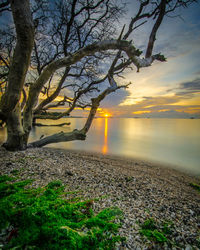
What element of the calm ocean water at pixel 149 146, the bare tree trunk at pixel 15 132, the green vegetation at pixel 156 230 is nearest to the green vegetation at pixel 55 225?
the green vegetation at pixel 156 230

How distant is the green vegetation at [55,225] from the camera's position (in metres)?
1.40

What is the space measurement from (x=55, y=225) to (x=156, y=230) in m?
1.56

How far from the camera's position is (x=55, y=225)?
162 centimetres

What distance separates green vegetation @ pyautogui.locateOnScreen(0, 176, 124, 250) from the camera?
140 cm

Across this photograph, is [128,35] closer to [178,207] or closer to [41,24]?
[41,24]

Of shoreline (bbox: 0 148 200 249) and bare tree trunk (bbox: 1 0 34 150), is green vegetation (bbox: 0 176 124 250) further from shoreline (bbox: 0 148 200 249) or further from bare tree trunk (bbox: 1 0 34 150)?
bare tree trunk (bbox: 1 0 34 150)

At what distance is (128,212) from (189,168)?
8.55 meters

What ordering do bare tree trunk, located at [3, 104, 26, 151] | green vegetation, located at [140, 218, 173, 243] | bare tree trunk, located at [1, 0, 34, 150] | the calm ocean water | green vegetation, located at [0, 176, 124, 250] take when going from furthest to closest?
the calm ocean water, bare tree trunk, located at [3, 104, 26, 151], bare tree trunk, located at [1, 0, 34, 150], green vegetation, located at [140, 218, 173, 243], green vegetation, located at [0, 176, 124, 250]

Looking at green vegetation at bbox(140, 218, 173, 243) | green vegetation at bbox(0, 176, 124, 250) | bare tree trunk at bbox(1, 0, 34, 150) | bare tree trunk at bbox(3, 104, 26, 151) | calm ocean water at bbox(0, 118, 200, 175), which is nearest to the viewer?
green vegetation at bbox(0, 176, 124, 250)

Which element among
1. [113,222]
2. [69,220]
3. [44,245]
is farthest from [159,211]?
[44,245]

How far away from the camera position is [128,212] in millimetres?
2207

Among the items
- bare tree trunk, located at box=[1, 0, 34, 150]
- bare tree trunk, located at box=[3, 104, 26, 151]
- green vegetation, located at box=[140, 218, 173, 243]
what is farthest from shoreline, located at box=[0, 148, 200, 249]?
bare tree trunk, located at box=[1, 0, 34, 150]

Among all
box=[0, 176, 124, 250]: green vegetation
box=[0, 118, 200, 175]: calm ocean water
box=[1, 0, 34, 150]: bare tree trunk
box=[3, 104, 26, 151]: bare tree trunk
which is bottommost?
box=[0, 118, 200, 175]: calm ocean water

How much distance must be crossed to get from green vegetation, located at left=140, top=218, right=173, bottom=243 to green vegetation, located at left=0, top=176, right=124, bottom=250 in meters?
0.44
